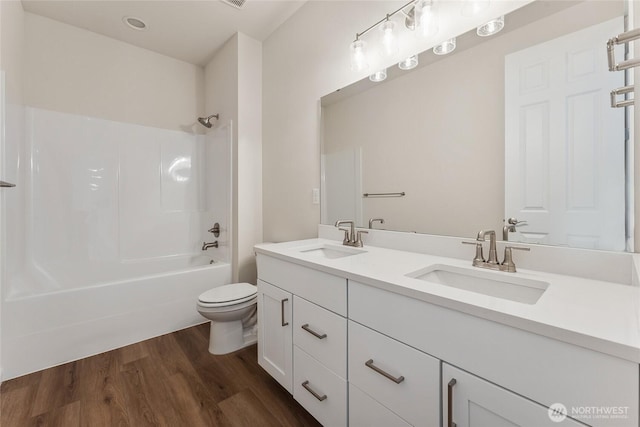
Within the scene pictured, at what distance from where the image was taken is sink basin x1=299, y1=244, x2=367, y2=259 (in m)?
1.55

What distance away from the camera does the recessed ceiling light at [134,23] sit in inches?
88.9

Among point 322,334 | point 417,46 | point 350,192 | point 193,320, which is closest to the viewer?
point 322,334

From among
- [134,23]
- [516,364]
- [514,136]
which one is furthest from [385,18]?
Result: [134,23]

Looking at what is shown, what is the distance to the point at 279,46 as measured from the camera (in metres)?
2.32

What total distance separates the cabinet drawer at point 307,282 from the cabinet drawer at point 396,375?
0.12 meters

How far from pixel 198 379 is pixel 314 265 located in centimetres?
113

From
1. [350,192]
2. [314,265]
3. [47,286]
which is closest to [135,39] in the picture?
[47,286]

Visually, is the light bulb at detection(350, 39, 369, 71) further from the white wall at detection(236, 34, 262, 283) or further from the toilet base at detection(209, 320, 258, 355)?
the toilet base at detection(209, 320, 258, 355)

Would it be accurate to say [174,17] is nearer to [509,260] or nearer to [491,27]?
[491,27]

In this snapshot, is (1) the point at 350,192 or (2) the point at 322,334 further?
(1) the point at 350,192

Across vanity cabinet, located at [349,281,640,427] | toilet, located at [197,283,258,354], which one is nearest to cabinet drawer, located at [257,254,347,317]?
vanity cabinet, located at [349,281,640,427]

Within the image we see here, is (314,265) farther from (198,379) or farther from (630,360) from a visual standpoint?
(198,379)

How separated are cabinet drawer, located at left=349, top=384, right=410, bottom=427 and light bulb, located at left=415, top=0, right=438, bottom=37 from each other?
5.28 feet

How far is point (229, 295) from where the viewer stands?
6.30 feet
